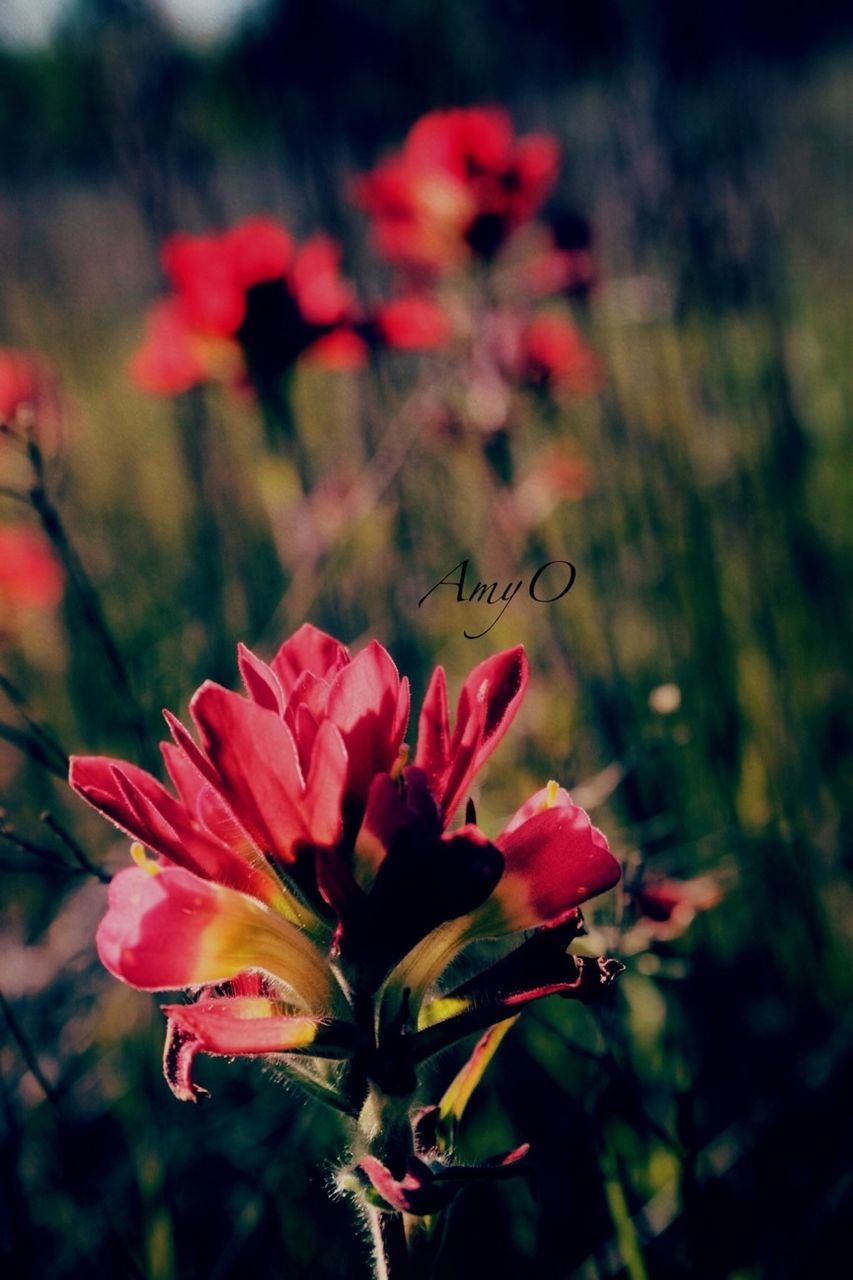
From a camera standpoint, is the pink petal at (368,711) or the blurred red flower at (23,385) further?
the blurred red flower at (23,385)

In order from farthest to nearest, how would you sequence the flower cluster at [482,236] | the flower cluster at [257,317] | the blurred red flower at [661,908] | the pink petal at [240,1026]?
the flower cluster at [482,236] → the flower cluster at [257,317] → the blurred red flower at [661,908] → the pink petal at [240,1026]

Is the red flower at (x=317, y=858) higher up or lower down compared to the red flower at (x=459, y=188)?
lower down

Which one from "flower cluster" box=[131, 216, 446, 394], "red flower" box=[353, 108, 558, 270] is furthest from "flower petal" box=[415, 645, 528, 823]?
"red flower" box=[353, 108, 558, 270]

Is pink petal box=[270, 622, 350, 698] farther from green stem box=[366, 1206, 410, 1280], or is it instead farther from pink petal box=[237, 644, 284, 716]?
green stem box=[366, 1206, 410, 1280]

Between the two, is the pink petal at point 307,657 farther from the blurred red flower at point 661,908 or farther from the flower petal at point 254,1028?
the blurred red flower at point 661,908

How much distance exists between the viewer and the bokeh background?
103 centimetres

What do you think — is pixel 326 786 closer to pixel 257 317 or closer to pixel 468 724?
pixel 468 724

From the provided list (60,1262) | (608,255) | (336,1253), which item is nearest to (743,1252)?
(336,1253)

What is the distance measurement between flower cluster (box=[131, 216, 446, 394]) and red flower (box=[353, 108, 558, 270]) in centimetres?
13

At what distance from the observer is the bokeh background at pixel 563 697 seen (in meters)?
1.03

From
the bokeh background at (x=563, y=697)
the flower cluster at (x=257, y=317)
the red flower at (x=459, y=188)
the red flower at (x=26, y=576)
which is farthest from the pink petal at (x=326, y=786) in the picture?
the red flower at (x=26, y=576)

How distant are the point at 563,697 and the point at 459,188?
79 cm

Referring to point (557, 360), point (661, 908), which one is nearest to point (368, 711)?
point (661, 908)

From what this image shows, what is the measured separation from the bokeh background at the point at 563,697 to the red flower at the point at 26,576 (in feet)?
0.13
